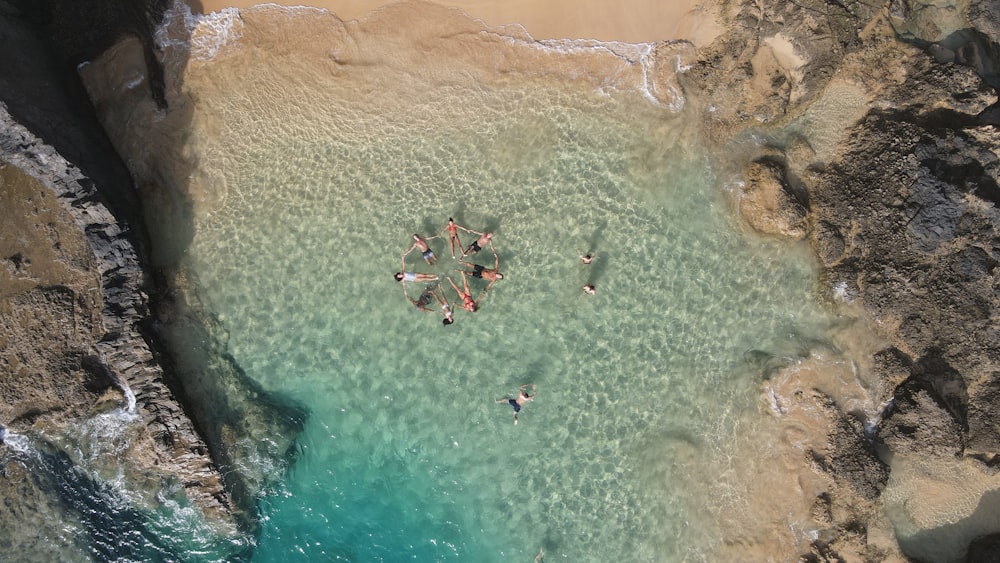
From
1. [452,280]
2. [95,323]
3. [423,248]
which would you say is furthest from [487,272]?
[95,323]

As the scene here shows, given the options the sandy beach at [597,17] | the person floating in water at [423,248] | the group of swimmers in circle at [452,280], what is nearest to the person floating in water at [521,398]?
the group of swimmers in circle at [452,280]

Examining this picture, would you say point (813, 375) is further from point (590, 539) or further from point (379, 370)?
point (379, 370)

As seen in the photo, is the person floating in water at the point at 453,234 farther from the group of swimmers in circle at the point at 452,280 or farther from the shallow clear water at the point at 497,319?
the shallow clear water at the point at 497,319

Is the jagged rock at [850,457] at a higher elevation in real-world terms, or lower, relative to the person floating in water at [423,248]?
lower

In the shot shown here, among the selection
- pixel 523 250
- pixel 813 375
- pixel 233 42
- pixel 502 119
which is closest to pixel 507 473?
pixel 523 250

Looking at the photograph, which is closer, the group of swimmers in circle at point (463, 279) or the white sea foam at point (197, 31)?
the group of swimmers in circle at point (463, 279)

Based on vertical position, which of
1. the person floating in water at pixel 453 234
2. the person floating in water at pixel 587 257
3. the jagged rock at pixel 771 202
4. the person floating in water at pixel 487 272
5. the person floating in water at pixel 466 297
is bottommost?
the person floating in water at pixel 466 297

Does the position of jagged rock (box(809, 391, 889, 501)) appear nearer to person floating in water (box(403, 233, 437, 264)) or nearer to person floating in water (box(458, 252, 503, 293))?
person floating in water (box(458, 252, 503, 293))

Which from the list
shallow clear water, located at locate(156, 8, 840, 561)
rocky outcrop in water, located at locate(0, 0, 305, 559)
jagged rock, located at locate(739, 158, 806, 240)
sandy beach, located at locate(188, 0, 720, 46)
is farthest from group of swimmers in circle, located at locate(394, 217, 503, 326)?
jagged rock, located at locate(739, 158, 806, 240)
